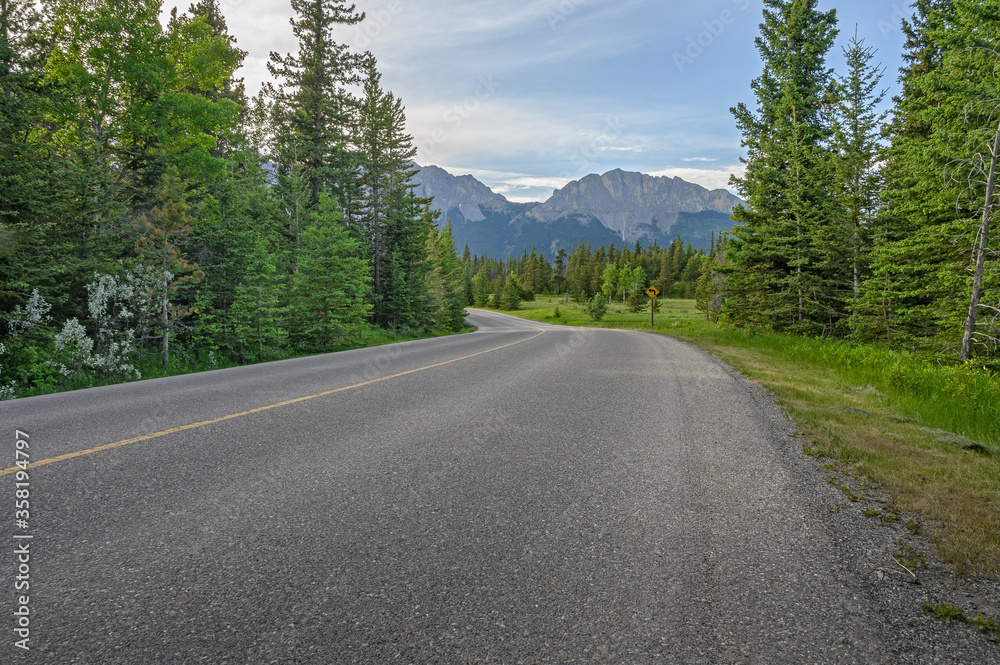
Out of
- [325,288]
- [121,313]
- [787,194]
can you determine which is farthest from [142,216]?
[787,194]

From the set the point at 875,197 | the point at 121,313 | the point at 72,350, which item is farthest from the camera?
the point at 875,197

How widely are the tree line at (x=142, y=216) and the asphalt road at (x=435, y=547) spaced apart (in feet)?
15.8

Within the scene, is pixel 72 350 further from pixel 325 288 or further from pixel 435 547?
pixel 435 547

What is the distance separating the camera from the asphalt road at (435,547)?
192 cm

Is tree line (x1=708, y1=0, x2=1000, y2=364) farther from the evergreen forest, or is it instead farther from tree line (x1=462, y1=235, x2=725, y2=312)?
tree line (x1=462, y1=235, x2=725, y2=312)

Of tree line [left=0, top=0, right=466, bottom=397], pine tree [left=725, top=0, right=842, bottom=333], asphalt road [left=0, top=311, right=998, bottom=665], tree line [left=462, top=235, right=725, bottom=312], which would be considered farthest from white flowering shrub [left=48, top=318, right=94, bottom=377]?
tree line [left=462, top=235, right=725, bottom=312]

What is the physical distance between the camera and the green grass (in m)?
3.02

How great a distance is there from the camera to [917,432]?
206 inches

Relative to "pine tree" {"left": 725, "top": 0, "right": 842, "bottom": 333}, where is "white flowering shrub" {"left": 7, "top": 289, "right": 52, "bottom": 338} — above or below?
below

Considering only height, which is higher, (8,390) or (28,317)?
(28,317)

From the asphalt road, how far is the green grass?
58 cm

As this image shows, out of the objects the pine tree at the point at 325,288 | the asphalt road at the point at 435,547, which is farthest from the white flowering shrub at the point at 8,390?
the pine tree at the point at 325,288

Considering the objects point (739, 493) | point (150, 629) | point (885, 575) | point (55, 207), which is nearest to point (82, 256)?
point (55, 207)

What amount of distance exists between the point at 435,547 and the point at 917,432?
5.92 meters
